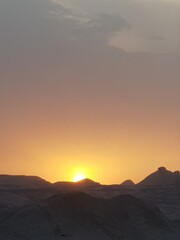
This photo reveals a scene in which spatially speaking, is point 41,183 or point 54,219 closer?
point 54,219

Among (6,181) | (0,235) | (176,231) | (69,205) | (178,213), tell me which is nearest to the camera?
(0,235)

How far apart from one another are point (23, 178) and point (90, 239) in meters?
87.0

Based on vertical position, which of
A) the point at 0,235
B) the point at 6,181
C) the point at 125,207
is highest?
the point at 6,181

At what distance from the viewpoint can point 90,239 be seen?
6606 centimetres

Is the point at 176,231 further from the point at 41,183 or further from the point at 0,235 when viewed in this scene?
the point at 41,183

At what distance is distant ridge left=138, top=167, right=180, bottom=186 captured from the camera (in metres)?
158

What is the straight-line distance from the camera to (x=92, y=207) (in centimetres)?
8106

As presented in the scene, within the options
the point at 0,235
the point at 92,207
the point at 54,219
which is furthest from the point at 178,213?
the point at 0,235

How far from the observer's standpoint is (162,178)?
538 ft

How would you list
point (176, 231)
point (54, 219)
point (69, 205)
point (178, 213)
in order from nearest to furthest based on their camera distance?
point (54, 219)
point (69, 205)
point (176, 231)
point (178, 213)

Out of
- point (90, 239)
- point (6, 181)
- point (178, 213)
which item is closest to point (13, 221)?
point (90, 239)

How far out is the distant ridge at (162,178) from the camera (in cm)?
15757

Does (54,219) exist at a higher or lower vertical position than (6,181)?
lower

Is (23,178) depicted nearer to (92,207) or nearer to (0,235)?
(92,207)
